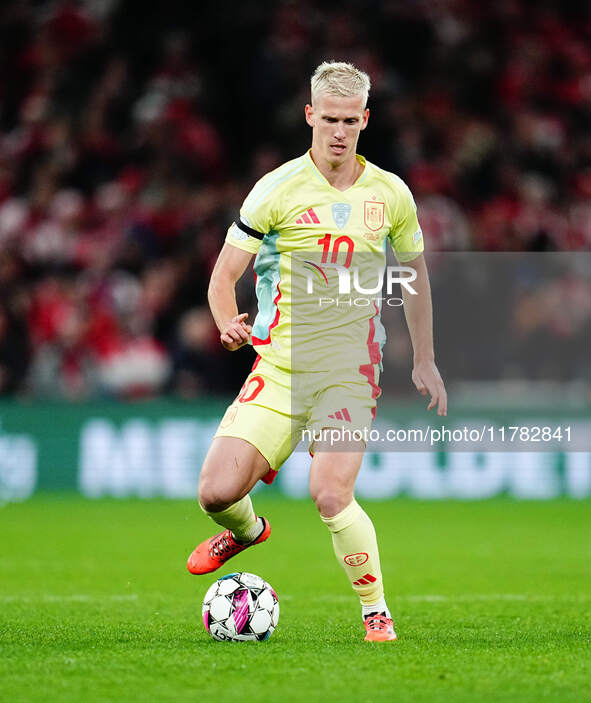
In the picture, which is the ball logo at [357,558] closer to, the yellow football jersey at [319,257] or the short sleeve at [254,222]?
the yellow football jersey at [319,257]

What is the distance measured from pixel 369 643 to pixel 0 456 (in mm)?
8081

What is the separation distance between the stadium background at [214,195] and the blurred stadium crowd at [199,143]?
0.03 meters

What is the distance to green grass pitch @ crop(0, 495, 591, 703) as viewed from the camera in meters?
4.56

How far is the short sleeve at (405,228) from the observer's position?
→ 5.92 m

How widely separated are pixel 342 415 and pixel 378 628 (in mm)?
937

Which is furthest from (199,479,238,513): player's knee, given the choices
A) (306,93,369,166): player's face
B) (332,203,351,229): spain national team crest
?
(306,93,369,166): player's face

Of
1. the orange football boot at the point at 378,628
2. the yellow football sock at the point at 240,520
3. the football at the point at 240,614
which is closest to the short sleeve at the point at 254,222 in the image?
the yellow football sock at the point at 240,520

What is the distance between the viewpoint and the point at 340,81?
562 centimetres

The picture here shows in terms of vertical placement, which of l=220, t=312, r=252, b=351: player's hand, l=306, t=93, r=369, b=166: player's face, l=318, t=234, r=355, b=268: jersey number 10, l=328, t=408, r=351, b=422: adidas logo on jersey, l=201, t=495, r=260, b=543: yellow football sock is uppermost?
l=306, t=93, r=369, b=166: player's face

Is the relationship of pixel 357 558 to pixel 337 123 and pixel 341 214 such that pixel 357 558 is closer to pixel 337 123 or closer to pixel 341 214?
pixel 341 214

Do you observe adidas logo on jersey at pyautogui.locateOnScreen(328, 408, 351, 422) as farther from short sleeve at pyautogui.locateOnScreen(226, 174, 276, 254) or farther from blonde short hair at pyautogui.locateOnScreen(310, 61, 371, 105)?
blonde short hair at pyautogui.locateOnScreen(310, 61, 371, 105)

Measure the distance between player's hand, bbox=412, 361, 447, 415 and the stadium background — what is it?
257 inches

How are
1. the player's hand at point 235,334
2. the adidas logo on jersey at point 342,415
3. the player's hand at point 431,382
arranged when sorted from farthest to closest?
the player's hand at point 431,382, the adidas logo on jersey at point 342,415, the player's hand at point 235,334

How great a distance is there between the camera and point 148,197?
14.6m
